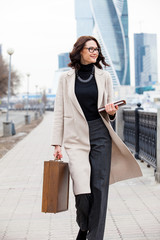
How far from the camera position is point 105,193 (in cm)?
307

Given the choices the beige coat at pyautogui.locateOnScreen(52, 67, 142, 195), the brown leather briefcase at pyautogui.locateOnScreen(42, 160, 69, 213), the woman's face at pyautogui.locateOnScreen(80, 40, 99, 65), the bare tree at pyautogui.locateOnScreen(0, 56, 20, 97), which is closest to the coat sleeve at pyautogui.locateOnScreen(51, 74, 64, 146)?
the beige coat at pyautogui.locateOnScreen(52, 67, 142, 195)

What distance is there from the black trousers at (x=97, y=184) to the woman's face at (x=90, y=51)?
514 millimetres

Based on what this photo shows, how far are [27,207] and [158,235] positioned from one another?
196cm

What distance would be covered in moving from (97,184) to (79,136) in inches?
16.1

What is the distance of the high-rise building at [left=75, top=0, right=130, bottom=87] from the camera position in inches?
5837

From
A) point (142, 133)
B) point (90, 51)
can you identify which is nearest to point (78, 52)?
point (90, 51)

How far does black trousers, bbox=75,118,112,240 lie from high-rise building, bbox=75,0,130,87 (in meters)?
141

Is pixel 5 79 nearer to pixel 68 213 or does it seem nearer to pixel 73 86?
pixel 68 213

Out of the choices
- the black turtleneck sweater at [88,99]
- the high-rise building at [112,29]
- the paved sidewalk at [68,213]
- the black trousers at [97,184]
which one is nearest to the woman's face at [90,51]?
the black turtleneck sweater at [88,99]

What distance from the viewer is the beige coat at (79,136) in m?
2.97

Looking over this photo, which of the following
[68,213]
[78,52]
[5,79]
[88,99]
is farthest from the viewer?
[5,79]

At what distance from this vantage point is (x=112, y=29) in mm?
151125

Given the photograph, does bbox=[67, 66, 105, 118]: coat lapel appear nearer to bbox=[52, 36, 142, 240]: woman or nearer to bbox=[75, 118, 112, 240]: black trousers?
bbox=[52, 36, 142, 240]: woman

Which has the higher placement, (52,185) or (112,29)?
(112,29)
